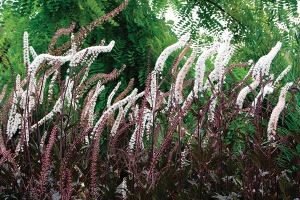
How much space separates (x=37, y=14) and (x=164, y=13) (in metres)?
1.21

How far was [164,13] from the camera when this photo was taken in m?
5.23

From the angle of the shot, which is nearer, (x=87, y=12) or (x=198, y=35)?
(x=87, y=12)

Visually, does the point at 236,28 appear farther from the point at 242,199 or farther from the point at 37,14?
the point at 242,199

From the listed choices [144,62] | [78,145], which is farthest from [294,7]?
[78,145]

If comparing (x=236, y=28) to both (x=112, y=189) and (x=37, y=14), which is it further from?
(x=112, y=189)

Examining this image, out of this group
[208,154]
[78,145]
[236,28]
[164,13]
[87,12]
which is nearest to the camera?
[208,154]

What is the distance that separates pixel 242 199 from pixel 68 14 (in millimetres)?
3133

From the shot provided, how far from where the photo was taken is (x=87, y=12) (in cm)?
465

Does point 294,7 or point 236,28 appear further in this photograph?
point 236,28

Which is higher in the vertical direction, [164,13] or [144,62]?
[164,13]

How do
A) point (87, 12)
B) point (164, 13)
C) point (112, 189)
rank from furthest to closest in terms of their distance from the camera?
point (164, 13), point (87, 12), point (112, 189)

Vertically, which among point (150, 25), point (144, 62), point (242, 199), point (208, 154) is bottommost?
point (242, 199)

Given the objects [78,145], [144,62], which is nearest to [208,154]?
[78,145]

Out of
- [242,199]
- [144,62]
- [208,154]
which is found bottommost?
[242,199]
